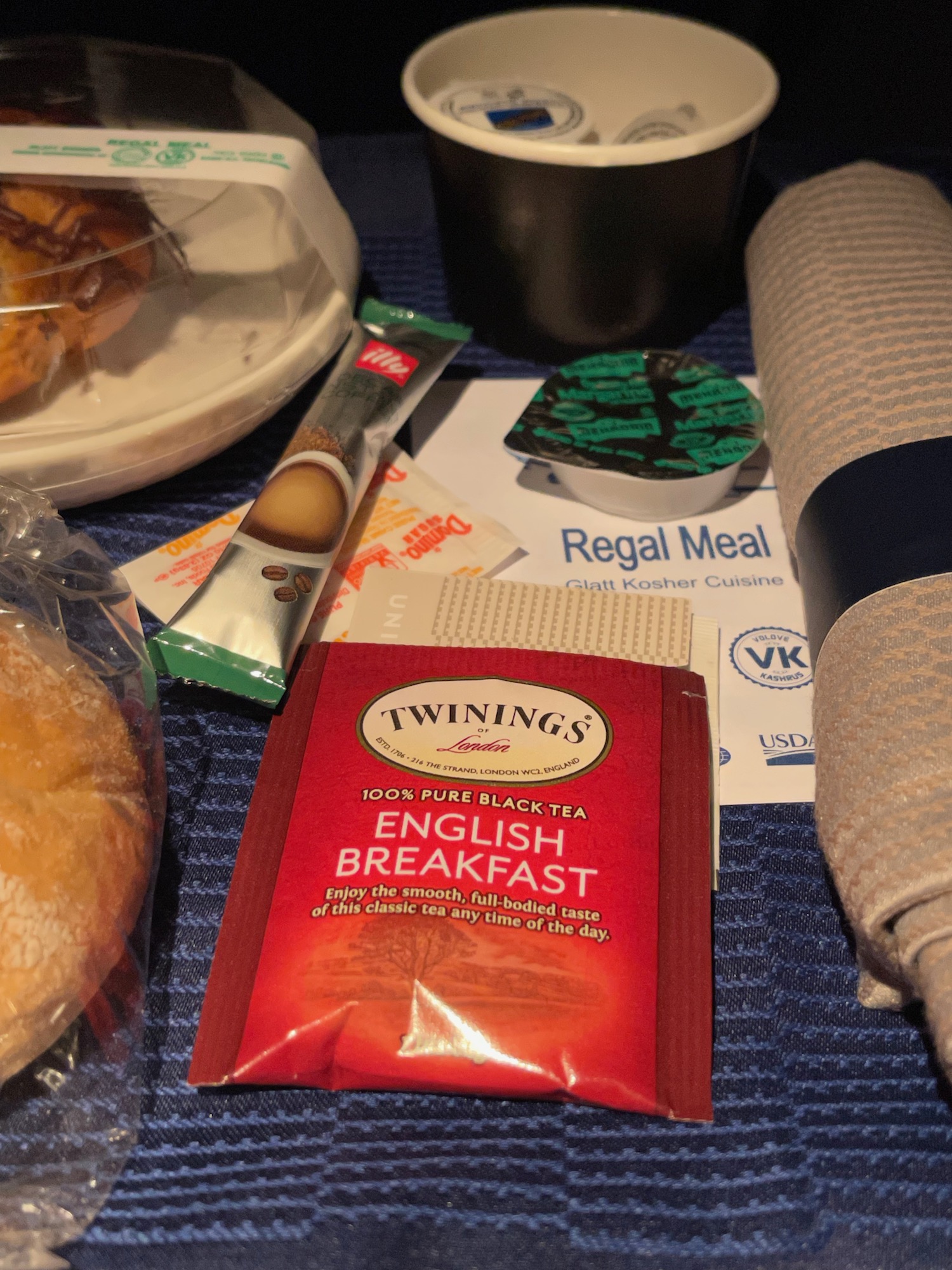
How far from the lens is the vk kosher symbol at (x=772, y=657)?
0.51 m

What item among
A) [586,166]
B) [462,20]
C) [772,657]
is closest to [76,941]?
[772,657]

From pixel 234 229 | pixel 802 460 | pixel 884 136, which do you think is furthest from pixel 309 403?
pixel 884 136

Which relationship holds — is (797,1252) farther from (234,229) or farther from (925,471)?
(234,229)

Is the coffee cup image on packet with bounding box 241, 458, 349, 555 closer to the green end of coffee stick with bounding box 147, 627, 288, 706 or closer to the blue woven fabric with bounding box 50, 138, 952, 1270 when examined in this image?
the green end of coffee stick with bounding box 147, 627, 288, 706

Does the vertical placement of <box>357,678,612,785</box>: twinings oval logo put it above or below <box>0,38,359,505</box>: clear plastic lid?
below

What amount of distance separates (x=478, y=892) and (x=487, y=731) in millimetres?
78

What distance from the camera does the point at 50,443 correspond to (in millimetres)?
500

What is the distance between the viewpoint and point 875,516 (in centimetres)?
44

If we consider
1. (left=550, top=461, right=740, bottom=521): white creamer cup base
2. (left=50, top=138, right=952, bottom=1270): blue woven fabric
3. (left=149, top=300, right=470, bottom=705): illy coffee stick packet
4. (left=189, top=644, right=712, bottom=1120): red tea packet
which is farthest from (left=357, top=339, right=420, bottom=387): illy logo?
(left=50, top=138, right=952, bottom=1270): blue woven fabric

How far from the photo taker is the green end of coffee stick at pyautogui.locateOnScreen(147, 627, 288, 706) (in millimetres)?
467

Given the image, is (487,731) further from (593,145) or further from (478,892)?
(593,145)

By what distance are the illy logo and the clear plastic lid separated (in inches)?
1.2

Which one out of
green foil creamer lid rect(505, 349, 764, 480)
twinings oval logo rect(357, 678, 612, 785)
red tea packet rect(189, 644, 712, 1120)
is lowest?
red tea packet rect(189, 644, 712, 1120)

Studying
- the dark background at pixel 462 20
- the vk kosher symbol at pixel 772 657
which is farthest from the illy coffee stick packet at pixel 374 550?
the dark background at pixel 462 20
